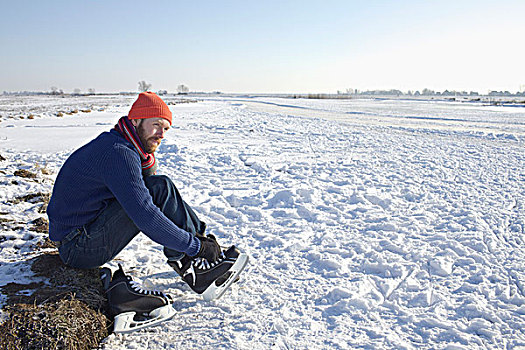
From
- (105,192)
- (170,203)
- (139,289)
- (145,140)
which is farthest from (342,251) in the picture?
(105,192)

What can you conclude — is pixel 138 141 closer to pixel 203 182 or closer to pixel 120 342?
pixel 120 342

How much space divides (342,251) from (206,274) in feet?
5.04

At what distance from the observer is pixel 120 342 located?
218 centimetres

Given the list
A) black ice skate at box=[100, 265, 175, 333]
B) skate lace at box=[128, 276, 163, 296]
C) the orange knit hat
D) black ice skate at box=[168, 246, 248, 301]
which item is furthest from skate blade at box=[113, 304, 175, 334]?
the orange knit hat

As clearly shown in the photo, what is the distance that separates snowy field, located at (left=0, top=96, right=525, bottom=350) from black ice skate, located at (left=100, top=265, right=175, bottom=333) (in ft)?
0.24

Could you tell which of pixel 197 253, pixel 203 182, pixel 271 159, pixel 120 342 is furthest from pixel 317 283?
pixel 271 159

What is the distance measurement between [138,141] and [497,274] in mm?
3149

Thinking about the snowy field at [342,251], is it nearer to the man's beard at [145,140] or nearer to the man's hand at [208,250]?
the man's hand at [208,250]

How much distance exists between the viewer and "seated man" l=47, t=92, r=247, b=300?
2152 millimetres

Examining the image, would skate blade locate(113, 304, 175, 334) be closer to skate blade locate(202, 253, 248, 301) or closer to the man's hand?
skate blade locate(202, 253, 248, 301)

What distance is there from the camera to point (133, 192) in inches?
84.4

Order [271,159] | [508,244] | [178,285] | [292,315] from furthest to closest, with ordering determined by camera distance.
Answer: [271,159], [508,244], [178,285], [292,315]

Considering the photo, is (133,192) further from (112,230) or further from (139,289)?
(139,289)

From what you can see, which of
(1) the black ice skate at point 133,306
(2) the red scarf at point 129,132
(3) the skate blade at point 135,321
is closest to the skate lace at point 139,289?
(1) the black ice skate at point 133,306
